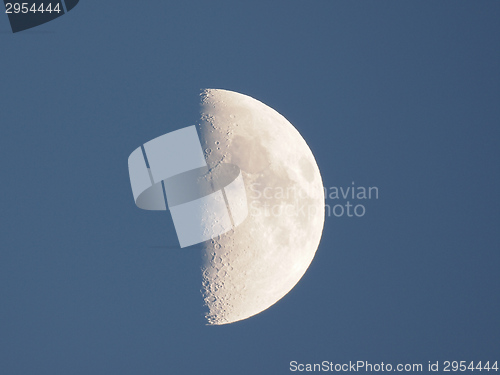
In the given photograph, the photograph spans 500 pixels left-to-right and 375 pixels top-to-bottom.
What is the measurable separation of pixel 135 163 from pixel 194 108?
1.16 m

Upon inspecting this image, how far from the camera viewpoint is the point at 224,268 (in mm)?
7820

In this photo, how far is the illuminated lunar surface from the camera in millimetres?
7730

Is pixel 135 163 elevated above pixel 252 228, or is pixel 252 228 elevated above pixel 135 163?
pixel 135 163

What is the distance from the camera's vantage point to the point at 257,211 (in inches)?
304

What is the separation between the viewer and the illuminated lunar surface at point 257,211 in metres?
7.73

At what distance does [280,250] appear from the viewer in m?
7.96

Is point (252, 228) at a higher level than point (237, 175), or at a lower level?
lower

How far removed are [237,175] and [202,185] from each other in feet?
1.63

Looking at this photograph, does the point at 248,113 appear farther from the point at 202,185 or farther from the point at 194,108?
the point at 202,185

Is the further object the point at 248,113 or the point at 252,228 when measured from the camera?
the point at 248,113

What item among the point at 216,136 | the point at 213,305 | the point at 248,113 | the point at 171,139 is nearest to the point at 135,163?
the point at 171,139

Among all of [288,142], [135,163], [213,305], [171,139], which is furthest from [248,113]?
[213,305]

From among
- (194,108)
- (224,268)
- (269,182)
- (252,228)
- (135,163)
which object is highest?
(194,108)

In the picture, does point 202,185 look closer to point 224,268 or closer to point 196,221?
point 196,221
